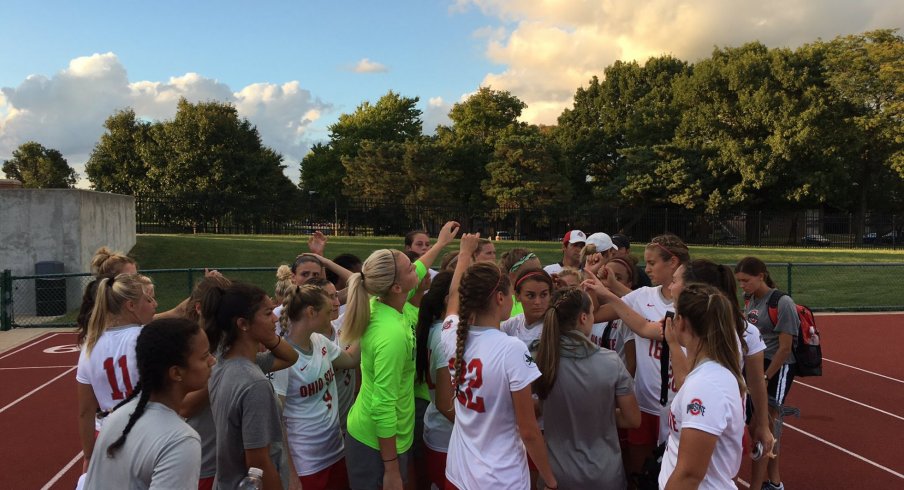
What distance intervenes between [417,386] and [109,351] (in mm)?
1687

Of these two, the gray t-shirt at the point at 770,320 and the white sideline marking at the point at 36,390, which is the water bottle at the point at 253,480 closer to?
the gray t-shirt at the point at 770,320

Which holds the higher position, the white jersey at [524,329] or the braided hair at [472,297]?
the braided hair at [472,297]

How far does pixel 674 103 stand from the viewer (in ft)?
138

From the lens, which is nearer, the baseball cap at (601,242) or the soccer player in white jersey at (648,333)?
the soccer player in white jersey at (648,333)

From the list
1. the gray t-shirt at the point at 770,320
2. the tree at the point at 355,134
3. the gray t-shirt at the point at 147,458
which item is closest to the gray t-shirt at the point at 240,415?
the gray t-shirt at the point at 147,458

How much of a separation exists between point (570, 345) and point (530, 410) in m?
0.53

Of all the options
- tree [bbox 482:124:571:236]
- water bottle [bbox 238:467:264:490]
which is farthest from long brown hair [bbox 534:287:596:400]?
tree [bbox 482:124:571:236]

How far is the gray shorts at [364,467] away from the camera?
10.5ft

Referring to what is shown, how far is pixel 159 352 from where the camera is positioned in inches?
83.7

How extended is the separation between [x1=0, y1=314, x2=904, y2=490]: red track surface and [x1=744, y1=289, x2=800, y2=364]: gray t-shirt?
1.34 m

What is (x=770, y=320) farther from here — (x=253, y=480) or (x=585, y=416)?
(x=253, y=480)

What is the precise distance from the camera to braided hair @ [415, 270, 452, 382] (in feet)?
11.1

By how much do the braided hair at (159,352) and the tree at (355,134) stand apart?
4760 centimetres

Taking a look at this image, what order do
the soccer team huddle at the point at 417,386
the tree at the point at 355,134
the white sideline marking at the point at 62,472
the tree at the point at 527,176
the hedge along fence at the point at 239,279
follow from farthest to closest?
1. the tree at the point at 355,134
2. the tree at the point at 527,176
3. the hedge along fence at the point at 239,279
4. the white sideline marking at the point at 62,472
5. the soccer team huddle at the point at 417,386
